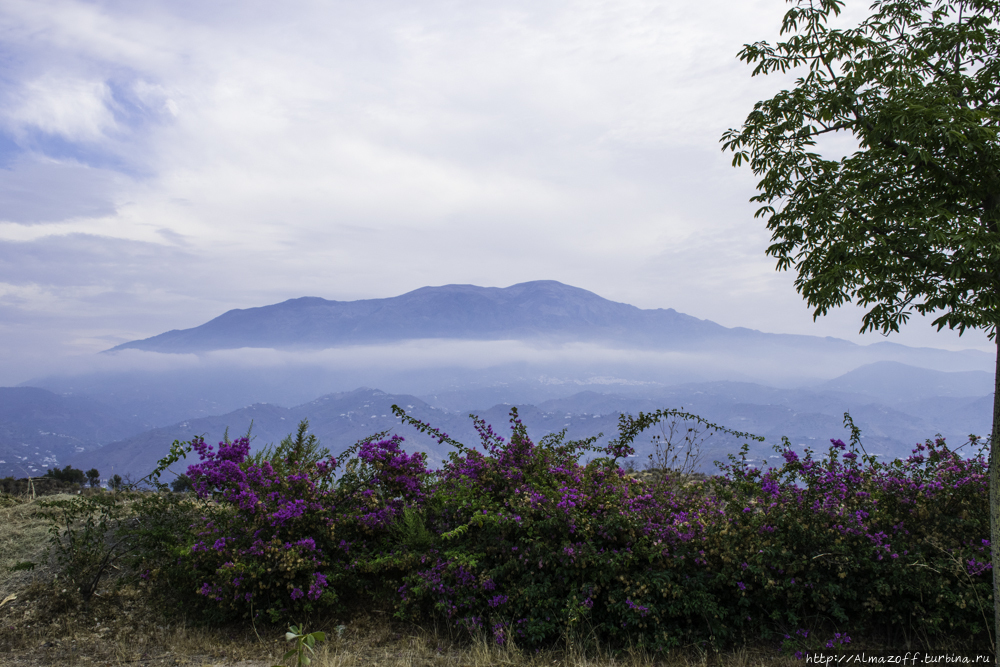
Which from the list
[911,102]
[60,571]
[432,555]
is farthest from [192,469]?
[911,102]

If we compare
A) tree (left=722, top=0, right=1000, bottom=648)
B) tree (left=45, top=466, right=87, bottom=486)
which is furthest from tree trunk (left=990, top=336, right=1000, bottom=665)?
tree (left=45, top=466, right=87, bottom=486)

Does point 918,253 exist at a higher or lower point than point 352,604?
higher

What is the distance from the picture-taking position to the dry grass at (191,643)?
435cm

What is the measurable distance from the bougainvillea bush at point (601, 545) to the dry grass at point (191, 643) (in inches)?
6.5

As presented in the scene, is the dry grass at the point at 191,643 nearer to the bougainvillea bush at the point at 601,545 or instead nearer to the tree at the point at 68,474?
the bougainvillea bush at the point at 601,545

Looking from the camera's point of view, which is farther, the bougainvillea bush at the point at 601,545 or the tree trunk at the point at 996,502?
the bougainvillea bush at the point at 601,545

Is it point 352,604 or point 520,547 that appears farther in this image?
point 352,604

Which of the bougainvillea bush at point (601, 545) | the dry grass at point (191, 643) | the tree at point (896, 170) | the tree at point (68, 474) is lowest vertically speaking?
the tree at point (68, 474)

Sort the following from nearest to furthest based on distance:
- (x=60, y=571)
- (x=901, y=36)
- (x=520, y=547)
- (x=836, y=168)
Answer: (x=836, y=168)
(x=901, y=36)
(x=520, y=547)
(x=60, y=571)

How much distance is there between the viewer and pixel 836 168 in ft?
13.3

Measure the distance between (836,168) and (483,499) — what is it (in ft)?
13.8

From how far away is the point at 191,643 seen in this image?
15.8 ft

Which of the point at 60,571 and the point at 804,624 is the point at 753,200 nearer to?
the point at 804,624

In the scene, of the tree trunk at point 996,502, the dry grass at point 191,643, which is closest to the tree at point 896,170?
the tree trunk at point 996,502
